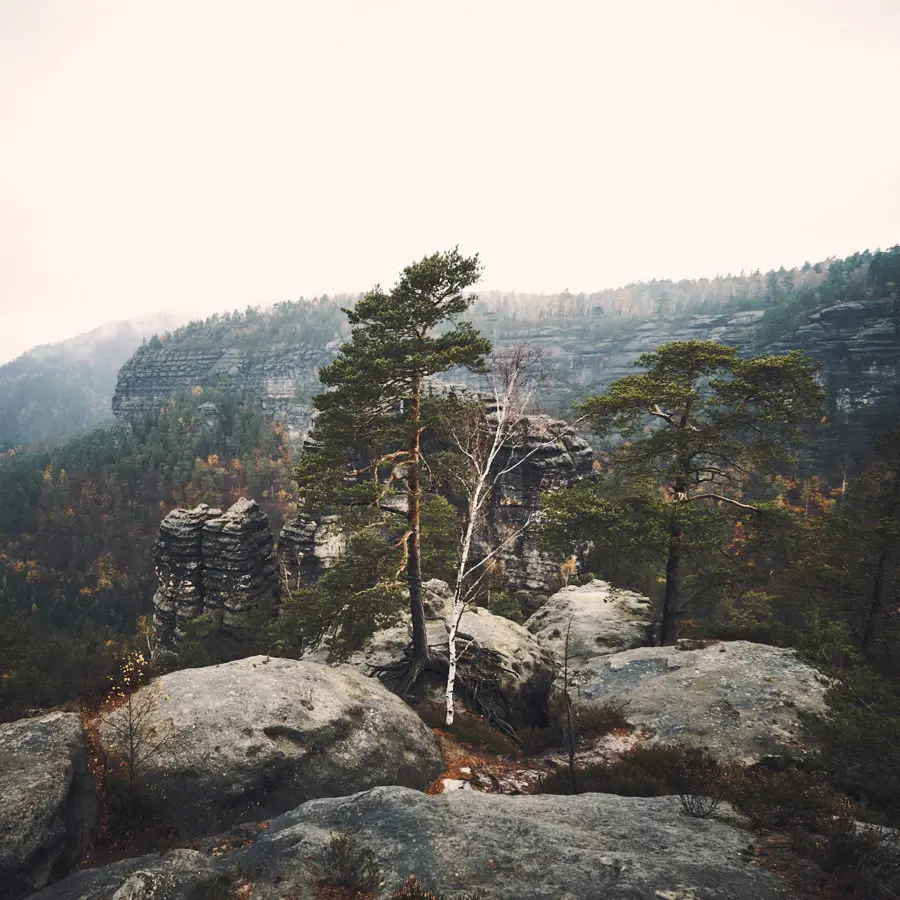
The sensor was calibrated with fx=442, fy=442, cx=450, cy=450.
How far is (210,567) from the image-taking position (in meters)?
42.4

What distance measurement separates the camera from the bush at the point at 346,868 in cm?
546

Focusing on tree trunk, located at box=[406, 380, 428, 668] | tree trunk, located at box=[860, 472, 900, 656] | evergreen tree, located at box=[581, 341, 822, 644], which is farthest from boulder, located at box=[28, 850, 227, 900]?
tree trunk, located at box=[860, 472, 900, 656]

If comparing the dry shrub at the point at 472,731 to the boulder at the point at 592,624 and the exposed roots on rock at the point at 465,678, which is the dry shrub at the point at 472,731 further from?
the boulder at the point at 592,624

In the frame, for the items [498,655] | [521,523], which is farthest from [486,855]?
[521,523]

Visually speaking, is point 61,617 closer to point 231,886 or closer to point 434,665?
point 434,665

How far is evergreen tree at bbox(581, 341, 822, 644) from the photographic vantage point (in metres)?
13.5

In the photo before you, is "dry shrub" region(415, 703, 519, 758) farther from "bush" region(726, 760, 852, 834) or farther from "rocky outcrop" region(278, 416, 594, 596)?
"rocky outcrop" region(278, 416, 594, 596)

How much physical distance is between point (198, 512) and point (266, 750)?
42229mm

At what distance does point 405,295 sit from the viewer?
43.6 feet

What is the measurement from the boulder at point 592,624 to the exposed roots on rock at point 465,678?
3.35 m

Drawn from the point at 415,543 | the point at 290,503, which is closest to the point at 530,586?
the point at 415,543

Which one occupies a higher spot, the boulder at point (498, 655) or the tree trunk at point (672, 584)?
the tree trunk at point (672, 584)

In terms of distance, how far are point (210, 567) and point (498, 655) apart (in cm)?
3618

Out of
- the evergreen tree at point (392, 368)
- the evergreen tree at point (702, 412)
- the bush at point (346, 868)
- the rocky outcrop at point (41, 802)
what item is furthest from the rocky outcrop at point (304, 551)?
the bush at point (346, 868)
